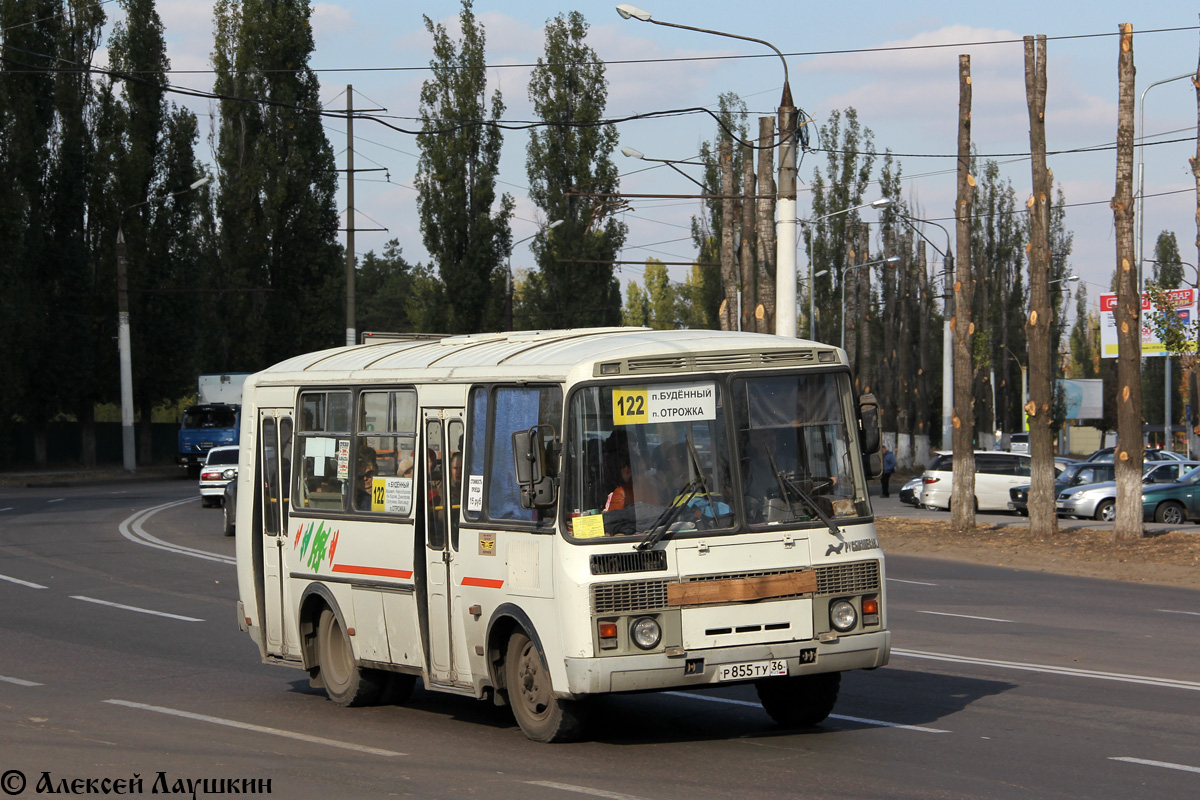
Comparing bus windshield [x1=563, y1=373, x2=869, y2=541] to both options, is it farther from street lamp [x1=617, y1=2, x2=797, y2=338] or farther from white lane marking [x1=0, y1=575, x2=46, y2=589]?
street lamp [x1=617, y1=2, x2=797, y2=338]

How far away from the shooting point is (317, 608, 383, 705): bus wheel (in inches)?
431

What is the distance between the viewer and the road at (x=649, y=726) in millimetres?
7934

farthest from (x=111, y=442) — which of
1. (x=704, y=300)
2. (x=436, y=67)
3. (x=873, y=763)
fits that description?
(x=873, y=763)

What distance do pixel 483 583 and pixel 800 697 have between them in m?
2.18

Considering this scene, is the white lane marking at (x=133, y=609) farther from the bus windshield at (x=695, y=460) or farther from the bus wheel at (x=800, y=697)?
the bus windshield at (x=695, y=460)

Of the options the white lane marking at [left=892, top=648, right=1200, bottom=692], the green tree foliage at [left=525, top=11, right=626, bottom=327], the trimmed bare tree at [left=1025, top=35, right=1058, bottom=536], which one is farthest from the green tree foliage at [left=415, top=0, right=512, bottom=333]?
the white lane marking at [left=892, top=648, right=1200, bottom=692]

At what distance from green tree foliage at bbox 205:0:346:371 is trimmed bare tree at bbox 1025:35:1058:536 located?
1518 inches

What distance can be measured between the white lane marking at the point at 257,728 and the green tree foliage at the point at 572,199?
52.2m

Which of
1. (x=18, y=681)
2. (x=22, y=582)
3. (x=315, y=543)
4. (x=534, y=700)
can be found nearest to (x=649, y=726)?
(x=534, y=700)

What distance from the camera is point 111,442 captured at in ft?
226

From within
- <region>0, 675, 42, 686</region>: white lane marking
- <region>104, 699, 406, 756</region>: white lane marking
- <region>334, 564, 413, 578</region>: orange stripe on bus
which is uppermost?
<region>334, 564, 413, 578</region>: orange stripe on bus

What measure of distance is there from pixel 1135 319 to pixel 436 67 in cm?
4202

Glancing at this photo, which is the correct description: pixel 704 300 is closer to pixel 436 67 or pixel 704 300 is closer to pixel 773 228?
pixel 436 67

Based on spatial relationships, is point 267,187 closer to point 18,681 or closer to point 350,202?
point 350,202
